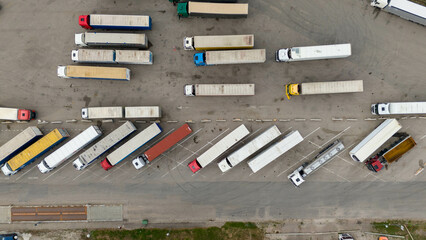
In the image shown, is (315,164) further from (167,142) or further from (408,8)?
(408,8)

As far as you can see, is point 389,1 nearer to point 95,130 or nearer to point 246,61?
point 246,61

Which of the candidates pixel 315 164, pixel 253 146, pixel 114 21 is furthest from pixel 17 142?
pixel 315 164

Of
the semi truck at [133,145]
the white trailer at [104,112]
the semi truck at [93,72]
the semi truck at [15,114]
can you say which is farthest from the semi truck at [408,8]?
the semi truck at [15,114]

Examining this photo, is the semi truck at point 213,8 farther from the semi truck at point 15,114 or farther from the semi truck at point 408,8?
the semi truck at point 15,114

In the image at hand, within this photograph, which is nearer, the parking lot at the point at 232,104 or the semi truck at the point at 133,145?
the semi truck at the point at 133,145

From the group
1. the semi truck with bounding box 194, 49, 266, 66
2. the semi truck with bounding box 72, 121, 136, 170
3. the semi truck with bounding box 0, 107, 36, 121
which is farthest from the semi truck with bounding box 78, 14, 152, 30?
the semi truck with bounding box 0, 107, 36, 121

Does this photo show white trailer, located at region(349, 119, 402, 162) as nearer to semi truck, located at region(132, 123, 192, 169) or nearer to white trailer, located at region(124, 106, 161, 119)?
semi truck, located at region(132, 123, 192, 169)
